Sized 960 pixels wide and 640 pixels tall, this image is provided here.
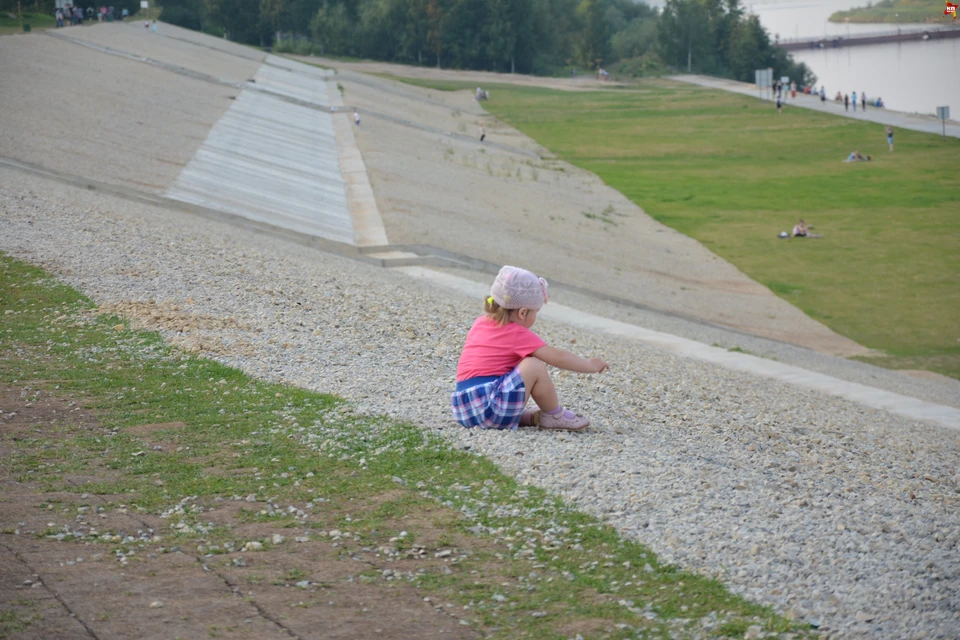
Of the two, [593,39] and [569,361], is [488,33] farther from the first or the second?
[569,361]

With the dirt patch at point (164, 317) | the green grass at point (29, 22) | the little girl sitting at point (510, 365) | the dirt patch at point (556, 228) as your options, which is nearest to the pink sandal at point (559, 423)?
the little girl sitting at point (510, 365)

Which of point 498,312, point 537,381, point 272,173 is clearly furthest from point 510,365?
point 272,173

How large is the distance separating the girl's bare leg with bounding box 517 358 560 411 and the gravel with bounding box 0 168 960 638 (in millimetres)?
304

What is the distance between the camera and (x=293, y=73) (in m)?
72.4

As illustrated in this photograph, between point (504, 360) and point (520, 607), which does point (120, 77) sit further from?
point (520, 607)

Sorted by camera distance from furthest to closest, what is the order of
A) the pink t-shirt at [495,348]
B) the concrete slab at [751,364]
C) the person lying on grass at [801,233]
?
the person lying on grass at [801,233]
the concrete slab at [751,364]
the pink t-shirt at [495,348]

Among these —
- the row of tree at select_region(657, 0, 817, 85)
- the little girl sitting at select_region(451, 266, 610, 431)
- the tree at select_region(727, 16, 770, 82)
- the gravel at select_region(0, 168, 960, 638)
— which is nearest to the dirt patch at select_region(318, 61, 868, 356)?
the gravel at select_region(0, 168, 960, 638)

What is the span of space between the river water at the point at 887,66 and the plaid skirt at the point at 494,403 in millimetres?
84645

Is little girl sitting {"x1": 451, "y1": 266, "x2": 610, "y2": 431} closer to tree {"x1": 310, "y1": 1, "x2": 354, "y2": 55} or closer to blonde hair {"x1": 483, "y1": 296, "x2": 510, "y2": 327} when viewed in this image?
blonde hair {"x1": 483, "y1": 296, "x2": 510, "y2": 327}

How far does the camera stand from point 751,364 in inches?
644

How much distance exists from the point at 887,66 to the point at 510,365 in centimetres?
12687

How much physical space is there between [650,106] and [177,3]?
52878mm

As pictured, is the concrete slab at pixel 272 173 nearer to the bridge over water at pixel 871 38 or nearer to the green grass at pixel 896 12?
the green grass at pixel 896 12

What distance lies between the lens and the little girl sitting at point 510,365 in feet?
27.0
